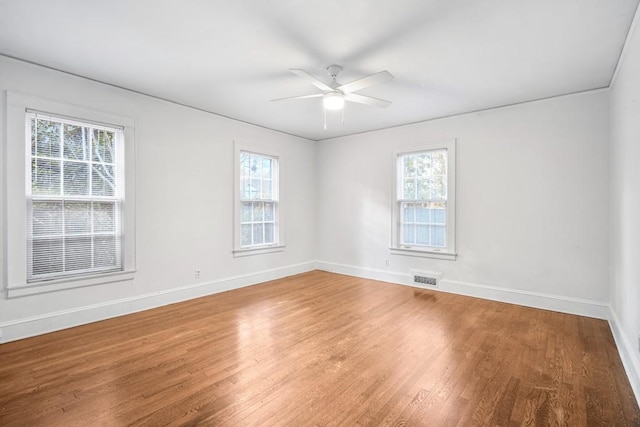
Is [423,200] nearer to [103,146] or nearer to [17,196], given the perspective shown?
[103,146]

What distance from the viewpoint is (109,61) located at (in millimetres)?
3027

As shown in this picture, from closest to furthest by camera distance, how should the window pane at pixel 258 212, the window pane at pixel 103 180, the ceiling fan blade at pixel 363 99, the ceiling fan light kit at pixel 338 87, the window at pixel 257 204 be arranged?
the ceiling fan light kit at pixel 338 87 < the ceiling fan blade at pixel 363 99 < the window pane at pixel 103 180 < the window at pixel 257 204 < the window pane at pixel 258 212

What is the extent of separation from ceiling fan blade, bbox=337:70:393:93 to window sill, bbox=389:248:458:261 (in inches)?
117

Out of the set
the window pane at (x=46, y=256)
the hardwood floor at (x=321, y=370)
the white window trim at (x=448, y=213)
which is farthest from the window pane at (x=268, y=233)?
the window pane at (x=46, y=256)

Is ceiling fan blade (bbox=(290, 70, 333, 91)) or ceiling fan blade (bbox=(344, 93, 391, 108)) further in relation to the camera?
ceiling fan blade (bbox=(344, 93, 391, 108))

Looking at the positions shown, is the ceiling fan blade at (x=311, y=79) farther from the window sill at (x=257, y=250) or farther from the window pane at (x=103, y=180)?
the window sill at (x=257, y=250)

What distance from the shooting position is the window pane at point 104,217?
140 inches

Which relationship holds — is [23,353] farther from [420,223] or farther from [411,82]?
[420,223]

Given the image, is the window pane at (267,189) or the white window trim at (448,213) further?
the window pane at (267,189)

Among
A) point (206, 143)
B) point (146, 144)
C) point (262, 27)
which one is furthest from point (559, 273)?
point (146, 144)

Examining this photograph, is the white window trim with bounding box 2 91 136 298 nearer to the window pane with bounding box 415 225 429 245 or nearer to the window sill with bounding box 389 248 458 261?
the window sill with bounding box 389 248 458 261

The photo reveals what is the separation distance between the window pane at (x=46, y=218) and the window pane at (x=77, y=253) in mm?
161

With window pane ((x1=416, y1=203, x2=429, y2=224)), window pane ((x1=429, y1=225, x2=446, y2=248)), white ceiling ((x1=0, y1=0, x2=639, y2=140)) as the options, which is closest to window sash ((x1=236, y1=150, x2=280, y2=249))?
white ceiling ((x1=0, y1=0, x2=639, y2=140))

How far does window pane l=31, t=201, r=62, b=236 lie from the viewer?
3.12 meters
